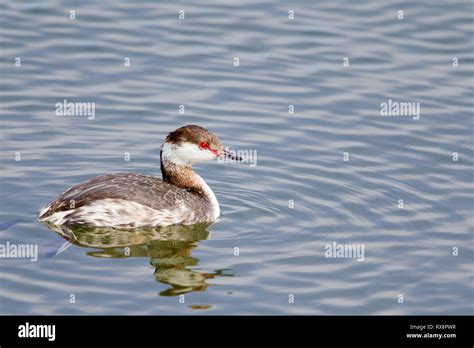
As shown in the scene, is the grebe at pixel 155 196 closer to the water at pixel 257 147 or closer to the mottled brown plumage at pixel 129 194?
the mottled brown plumage at pixel 129 194

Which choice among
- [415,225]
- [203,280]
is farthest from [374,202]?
[203,280]

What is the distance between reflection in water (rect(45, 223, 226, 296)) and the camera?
1402 centimetres

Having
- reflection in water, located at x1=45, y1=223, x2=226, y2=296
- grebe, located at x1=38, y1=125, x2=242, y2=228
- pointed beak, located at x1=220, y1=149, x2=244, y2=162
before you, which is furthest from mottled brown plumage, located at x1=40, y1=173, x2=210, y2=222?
pointed beak, located at x1=220, y1=149, x2=244, y2=162

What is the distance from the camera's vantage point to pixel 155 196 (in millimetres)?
15508

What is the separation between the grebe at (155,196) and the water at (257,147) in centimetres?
23

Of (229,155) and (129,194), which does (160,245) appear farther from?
(229,155)

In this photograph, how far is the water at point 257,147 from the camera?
13.7 m

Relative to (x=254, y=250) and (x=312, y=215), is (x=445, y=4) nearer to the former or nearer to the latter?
(x=312, y=215)

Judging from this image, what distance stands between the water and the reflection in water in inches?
1.4

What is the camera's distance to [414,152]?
17.8 m

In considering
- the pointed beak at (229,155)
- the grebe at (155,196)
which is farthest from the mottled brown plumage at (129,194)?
the pointed beak at (229,155)

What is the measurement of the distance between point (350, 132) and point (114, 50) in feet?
16.3

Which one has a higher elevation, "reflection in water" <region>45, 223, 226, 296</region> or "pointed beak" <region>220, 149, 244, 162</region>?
"pointed beak" <region>220, 149, 244, 162</region>

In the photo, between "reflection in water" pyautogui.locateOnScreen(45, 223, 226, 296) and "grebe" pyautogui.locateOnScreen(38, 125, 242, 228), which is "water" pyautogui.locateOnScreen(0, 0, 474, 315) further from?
"grebe" pyautogui.locateOnScreen(38, 125, 242, 228)
